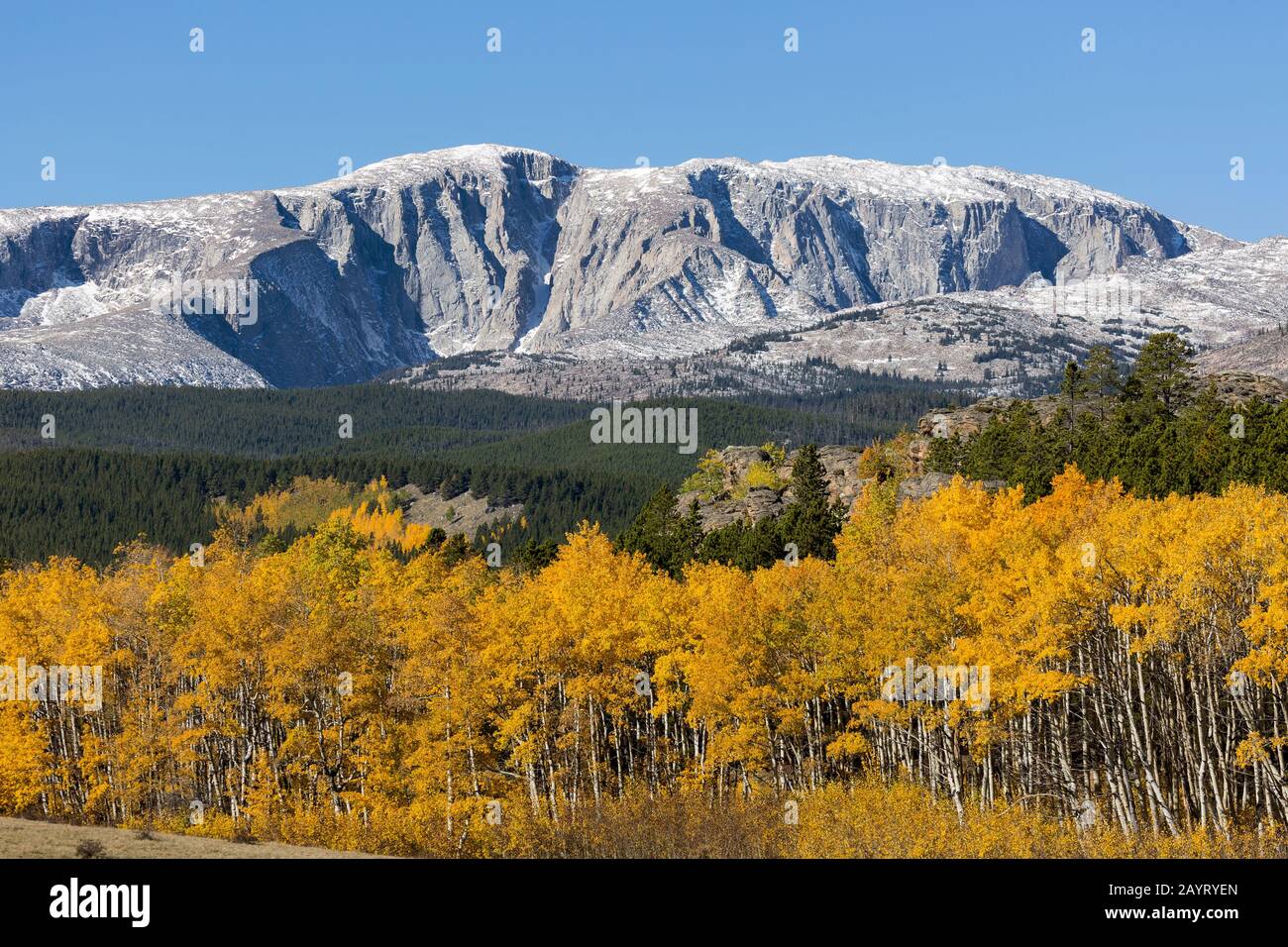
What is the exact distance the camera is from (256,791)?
5978 cm

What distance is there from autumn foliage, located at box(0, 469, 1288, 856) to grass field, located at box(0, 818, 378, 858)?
11.0 metres

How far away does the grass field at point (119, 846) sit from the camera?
38.1m

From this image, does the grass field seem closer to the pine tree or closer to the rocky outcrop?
the rocky outcrop

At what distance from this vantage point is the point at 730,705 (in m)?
57.8

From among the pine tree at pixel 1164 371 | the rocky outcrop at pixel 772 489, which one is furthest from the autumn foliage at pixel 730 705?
the pine tree at pixel 1164 371

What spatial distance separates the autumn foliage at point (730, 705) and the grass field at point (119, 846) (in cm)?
1105

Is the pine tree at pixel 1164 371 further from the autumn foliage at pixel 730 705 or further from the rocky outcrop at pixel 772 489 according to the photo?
the autumn foliage at pixel 730 705

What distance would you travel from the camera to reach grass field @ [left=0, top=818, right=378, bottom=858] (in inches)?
1499

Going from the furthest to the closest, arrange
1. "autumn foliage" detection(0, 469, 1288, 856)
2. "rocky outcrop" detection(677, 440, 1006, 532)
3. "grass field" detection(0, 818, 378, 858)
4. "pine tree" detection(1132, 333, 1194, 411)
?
"pine tree" detection(1132, 333, 1194, 411)
"rocky outcrop" detection(677, 440, 1006, 532)
"autumn foliage" detection(0, 469, 1288, 856)
"grass field" detection(0, 818, 378, 858)

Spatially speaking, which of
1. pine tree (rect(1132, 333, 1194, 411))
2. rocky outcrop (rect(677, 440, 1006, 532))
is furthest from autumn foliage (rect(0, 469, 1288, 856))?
pine tree (rect(1132, 333, 1194, 411))

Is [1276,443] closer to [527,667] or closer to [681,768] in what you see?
[681,768]

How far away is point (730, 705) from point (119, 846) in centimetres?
2662
